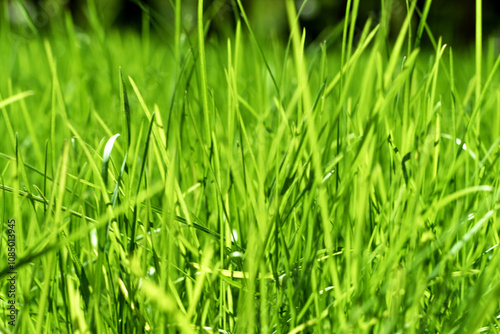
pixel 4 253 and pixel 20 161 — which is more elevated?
pixel 20 161

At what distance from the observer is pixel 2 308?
469mm

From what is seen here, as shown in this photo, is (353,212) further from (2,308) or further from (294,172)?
(2,308)

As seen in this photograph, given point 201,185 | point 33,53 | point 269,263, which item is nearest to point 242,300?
point 269,263

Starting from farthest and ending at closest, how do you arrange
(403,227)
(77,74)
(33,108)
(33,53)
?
(33,53) < (33,108) < (77,74) < (403,227)

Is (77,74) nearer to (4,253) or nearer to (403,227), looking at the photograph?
(4,253)

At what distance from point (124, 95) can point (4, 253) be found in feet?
0.69

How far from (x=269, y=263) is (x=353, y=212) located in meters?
0.10

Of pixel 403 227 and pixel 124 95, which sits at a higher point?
pixel 124 95

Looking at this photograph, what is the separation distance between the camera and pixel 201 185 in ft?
1.92

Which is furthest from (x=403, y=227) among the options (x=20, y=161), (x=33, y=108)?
(x=33, y=108)

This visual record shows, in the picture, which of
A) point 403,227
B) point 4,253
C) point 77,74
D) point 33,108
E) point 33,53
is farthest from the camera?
point 33,53

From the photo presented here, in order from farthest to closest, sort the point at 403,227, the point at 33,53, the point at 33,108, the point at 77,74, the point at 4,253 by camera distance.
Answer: the point at 33,53, the point at 33,108, the point at 77,74, the point at 4,253, the point at 403,227

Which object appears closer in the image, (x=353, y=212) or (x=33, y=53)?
(x=353, y=212)

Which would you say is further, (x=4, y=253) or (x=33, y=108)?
(x=33, y=108)
